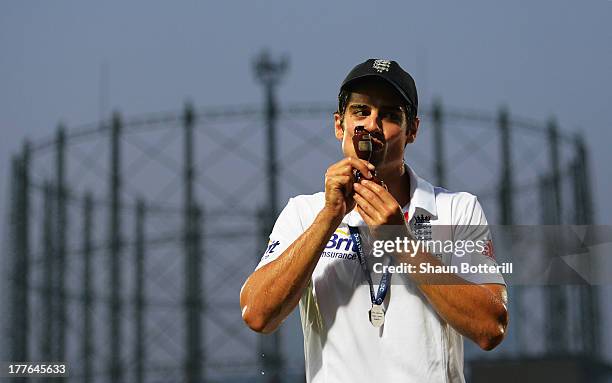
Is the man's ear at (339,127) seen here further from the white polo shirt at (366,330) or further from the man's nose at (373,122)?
the white polo shirt at (366,330)

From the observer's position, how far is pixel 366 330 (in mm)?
1831

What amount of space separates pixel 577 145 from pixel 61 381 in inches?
298

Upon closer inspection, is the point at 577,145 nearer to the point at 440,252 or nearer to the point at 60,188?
the point at 60,188

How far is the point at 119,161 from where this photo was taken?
42.0ft

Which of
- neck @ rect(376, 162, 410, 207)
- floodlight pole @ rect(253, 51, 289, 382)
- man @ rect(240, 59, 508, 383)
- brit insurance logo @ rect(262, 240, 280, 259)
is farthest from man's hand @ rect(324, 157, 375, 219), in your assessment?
floodlight pole @ rect(253, 51, 289, 382)

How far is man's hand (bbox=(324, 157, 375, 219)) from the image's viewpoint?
1.76 metres

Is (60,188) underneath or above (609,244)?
above

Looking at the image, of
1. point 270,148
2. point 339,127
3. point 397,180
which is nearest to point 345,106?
point 339,127

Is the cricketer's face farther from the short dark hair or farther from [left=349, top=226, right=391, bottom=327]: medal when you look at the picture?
[left=349, top=226, right=391, bottom=327]: medal

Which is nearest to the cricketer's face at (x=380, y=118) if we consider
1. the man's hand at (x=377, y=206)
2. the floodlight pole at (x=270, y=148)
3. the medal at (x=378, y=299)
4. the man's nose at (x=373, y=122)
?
the man's nose at (x=373, y=122)

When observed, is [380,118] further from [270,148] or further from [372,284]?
[270,148]

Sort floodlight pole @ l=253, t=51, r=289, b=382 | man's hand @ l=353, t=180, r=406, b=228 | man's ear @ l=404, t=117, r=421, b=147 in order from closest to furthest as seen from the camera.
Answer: man's hand @ l=353, t=180, r=406, b=228 → man's ear @ l=404, t=117, r=421, b=147 → floodlight pole @ l=253, t=51, r=289, b=382

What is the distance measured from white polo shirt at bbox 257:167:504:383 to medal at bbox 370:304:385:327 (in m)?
0.01

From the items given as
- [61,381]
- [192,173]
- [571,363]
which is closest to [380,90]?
[571,363]
